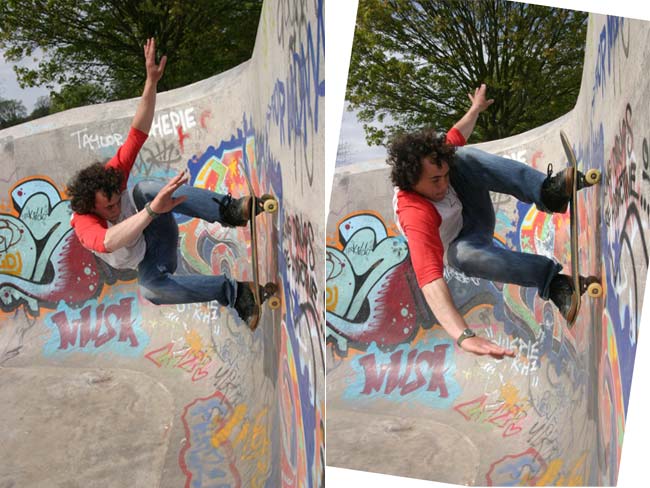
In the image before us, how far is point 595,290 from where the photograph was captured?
230 inches

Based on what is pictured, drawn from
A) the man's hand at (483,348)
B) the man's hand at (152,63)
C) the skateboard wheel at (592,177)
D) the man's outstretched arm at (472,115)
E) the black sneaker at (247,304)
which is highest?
the man's hand at (152,63)

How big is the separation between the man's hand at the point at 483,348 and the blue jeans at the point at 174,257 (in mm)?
2157

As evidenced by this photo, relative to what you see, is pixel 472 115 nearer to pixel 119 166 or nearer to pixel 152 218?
pixel 152 218

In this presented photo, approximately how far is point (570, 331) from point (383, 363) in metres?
1.88

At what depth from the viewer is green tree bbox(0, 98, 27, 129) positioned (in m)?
6.63

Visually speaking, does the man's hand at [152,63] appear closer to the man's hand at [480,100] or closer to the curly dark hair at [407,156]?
the curly dark hair at [407,156]

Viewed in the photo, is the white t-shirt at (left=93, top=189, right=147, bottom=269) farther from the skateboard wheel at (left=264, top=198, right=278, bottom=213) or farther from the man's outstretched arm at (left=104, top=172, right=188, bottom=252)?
the skateboard wheel at (left=264, top=198, right=278, bottom=213)

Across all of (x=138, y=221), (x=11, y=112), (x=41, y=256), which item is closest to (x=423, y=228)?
(x=138, y=221)

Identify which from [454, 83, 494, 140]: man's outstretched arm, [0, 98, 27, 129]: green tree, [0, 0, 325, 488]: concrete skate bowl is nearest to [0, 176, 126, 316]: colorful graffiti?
[0, 0, 325, 488]: concrete skate bowl

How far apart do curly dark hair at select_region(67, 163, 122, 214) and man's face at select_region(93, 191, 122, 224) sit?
3 cm

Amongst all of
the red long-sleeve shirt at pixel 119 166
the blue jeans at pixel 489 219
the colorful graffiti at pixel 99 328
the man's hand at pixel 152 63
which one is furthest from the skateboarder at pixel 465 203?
the colorful graffiti at pixel 99 328

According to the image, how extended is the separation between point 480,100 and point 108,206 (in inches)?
134

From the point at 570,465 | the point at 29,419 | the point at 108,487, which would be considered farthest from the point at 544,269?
the point at 29,419

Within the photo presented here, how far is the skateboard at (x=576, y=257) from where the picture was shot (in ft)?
19.1
